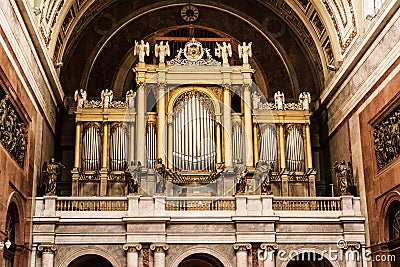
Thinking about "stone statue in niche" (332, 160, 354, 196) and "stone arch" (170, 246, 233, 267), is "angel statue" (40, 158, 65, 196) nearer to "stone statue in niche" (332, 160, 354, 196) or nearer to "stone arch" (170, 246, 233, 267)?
"stone arch" (170, 246, 233, 267)

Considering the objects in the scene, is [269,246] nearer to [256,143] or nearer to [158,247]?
[158,247]

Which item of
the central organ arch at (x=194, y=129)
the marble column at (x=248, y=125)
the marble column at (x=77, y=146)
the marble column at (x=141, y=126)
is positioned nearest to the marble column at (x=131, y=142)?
the marble column at (x=141, y=126)

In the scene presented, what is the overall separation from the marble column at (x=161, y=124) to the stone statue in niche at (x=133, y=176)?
0.78 m

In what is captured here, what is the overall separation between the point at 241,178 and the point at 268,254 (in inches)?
97.1

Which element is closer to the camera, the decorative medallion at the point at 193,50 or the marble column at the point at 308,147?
the marble column at the point at 308,147

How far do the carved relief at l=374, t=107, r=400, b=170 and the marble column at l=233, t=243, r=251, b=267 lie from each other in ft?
14.1

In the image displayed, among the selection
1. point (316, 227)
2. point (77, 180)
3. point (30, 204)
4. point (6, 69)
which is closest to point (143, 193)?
point (77, 180)

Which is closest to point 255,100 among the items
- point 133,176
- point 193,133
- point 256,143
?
point 256,143

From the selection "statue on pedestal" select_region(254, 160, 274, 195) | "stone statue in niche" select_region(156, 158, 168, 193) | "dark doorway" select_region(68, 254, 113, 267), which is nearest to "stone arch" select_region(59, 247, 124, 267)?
"dark doorway" select_region(68, 254, 113, 267)

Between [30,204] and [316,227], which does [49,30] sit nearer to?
[30,204]

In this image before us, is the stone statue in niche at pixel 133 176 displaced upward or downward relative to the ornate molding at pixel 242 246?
upward

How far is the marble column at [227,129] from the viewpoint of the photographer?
70.0 feet

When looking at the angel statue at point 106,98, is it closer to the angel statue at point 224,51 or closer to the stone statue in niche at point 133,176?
the stone statue in niche at point 133,176

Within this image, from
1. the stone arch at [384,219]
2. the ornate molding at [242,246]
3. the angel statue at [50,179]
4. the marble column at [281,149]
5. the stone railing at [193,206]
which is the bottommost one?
the ornate molding at [242,246]
